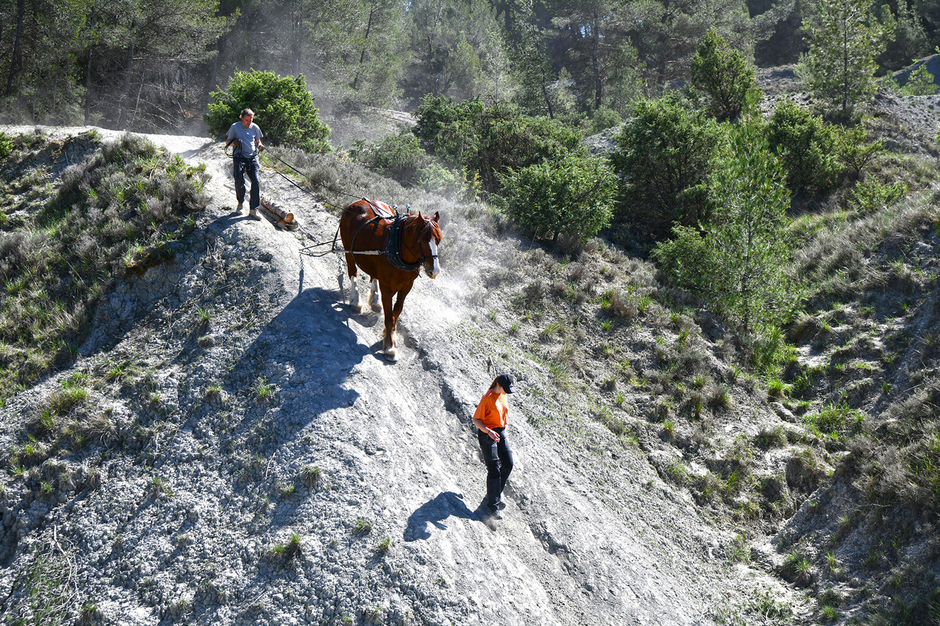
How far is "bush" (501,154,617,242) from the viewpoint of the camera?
1514 centimetres

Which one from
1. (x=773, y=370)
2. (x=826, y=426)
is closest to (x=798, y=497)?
(x=826, y=426)

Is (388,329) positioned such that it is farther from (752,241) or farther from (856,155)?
(856,155)

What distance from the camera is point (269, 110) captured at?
16172 millimetres

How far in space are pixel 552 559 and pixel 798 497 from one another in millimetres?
5238

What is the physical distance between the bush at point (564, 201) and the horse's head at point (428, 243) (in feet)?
26.8

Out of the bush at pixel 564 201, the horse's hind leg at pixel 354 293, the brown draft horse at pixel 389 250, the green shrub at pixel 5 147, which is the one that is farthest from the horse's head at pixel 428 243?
the green shrub at pixel 5 147

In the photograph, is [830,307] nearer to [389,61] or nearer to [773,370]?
[773,370]

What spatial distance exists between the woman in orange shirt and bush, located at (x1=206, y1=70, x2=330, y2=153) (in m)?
12.4

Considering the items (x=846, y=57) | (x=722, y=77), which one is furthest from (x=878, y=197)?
(x=846, y=57)

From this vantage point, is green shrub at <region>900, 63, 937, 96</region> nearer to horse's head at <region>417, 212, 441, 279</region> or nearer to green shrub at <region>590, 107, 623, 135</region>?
green shrub at <region>590, 107, 623, 135</region>

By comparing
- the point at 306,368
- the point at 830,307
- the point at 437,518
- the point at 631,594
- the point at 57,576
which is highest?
the point at 830,307

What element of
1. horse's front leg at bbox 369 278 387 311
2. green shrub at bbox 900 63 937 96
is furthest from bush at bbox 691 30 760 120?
horse's front leg at bbox 369 278 387 311

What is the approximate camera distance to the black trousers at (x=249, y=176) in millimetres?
9977

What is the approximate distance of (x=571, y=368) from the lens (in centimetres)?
1160
